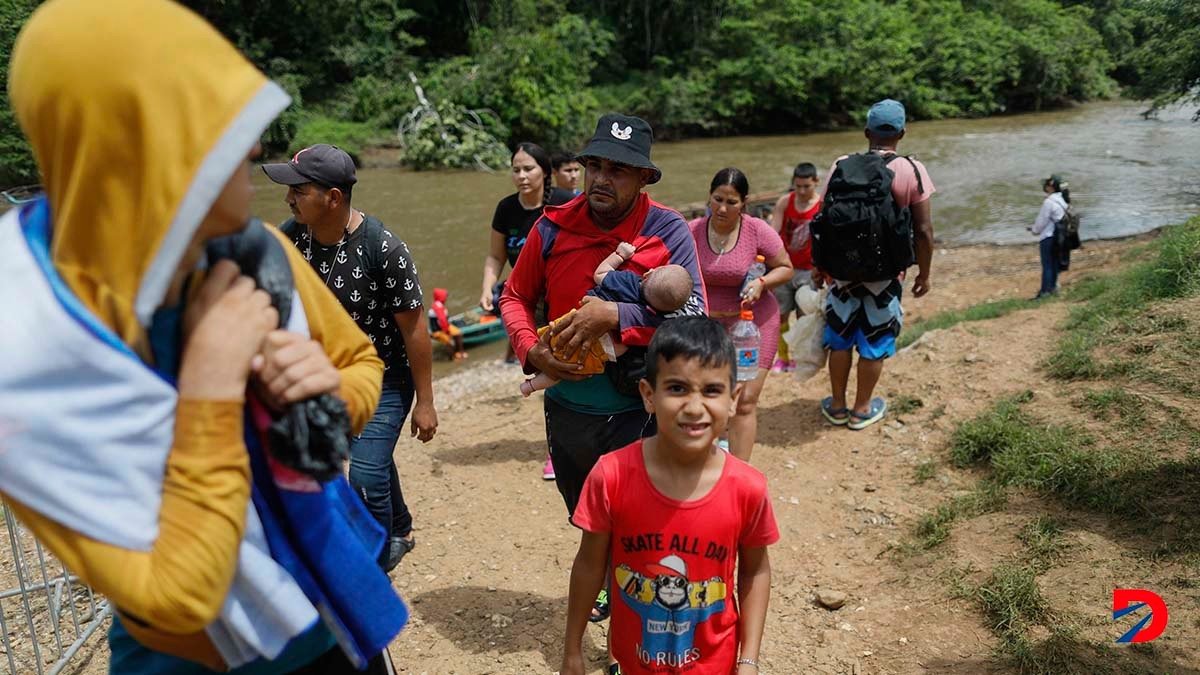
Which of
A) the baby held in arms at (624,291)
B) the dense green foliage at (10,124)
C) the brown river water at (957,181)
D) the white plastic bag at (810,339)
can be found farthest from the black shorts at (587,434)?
the brown river water at (957,181)

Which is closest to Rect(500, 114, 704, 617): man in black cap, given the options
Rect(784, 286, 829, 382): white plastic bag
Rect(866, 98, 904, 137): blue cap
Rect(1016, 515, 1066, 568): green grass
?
Rect(1016, 515, 1066, 568): green grass

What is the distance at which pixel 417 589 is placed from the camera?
4066 millimetres

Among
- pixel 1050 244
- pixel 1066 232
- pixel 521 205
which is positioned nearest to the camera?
pixel 521 205

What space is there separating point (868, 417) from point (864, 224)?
146cm

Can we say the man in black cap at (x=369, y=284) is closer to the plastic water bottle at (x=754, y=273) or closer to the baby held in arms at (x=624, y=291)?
the baby held in arms at (x=624, y=291)

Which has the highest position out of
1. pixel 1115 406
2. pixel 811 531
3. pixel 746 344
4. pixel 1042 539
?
pixel 746 344

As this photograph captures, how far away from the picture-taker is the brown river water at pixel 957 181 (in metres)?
15.3

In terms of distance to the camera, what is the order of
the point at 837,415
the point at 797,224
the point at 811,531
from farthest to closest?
the point at 797,224, the point at 837,415, the point at 811,531

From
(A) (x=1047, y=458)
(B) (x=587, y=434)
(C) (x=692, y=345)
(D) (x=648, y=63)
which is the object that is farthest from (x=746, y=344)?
(D) (x=648, y=63)

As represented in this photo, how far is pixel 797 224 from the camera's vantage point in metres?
6.12

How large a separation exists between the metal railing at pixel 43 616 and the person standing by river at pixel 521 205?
2.58m

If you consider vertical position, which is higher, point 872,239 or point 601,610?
point 872,239

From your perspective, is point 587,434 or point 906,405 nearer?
point 587,434

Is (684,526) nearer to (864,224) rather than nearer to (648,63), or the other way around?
(864,224)
